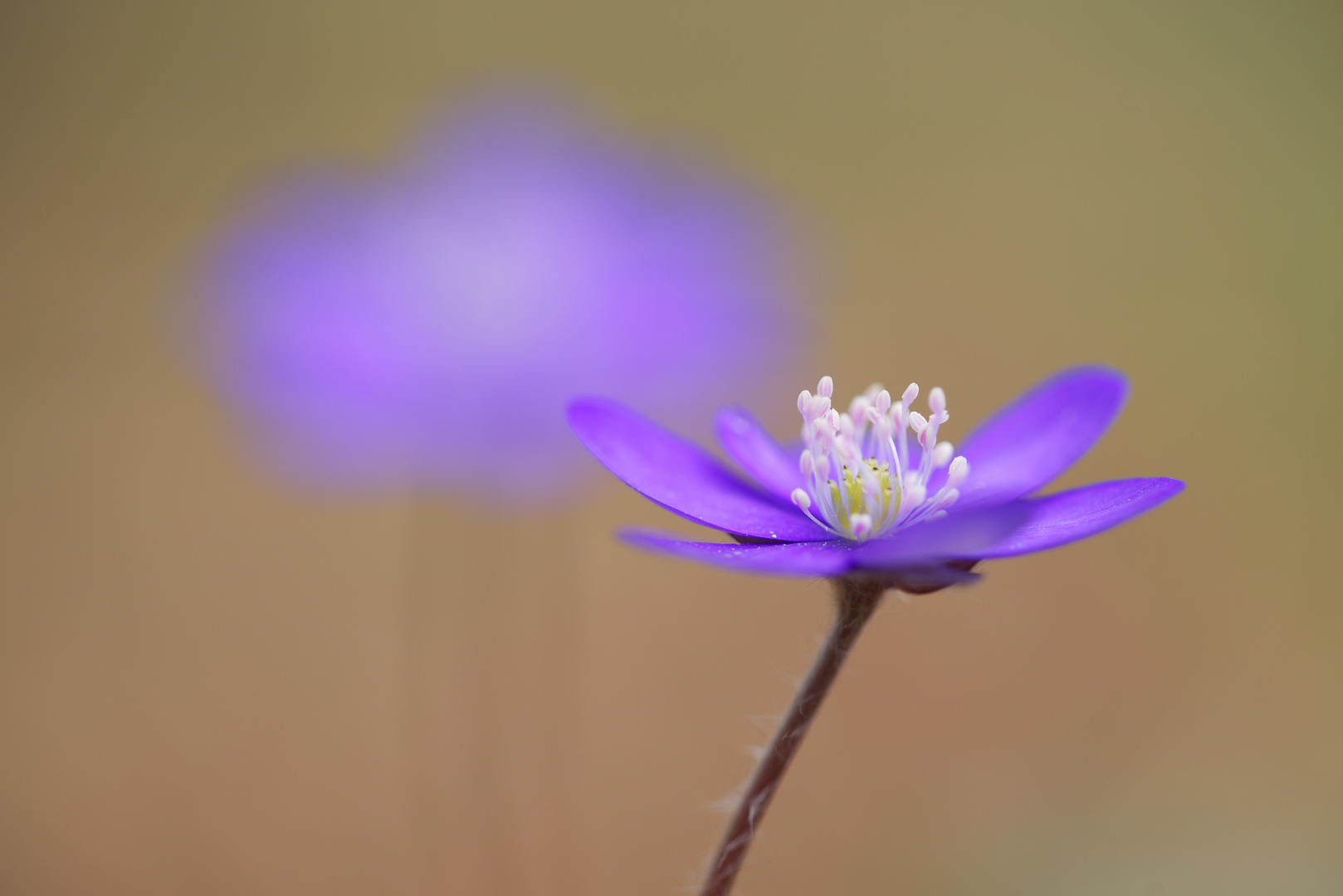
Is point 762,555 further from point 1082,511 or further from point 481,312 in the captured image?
point 481,312

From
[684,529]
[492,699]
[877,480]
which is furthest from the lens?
[684,529]

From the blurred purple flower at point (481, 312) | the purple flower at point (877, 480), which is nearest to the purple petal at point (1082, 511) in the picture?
the purple flower at point (877, 480)

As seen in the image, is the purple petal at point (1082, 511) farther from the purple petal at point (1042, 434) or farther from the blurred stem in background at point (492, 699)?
the blurred stem in background at point (492, 699)

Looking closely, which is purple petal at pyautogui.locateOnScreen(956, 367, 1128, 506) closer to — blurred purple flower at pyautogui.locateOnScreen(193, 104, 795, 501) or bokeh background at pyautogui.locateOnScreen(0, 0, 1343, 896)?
bokeh background at pyautogui.locateOnScreen(0, 0, 1343, 896)

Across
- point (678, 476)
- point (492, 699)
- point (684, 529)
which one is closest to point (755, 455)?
point (678, 476)

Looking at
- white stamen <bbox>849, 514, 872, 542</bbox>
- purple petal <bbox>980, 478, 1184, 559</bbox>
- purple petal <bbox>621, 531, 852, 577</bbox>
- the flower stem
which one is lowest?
the flower stem

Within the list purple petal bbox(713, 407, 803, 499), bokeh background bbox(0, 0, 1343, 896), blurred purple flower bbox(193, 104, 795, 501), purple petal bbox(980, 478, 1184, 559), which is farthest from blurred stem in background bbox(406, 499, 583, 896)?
purple petal bbox(980, 478, 1184, 559)
